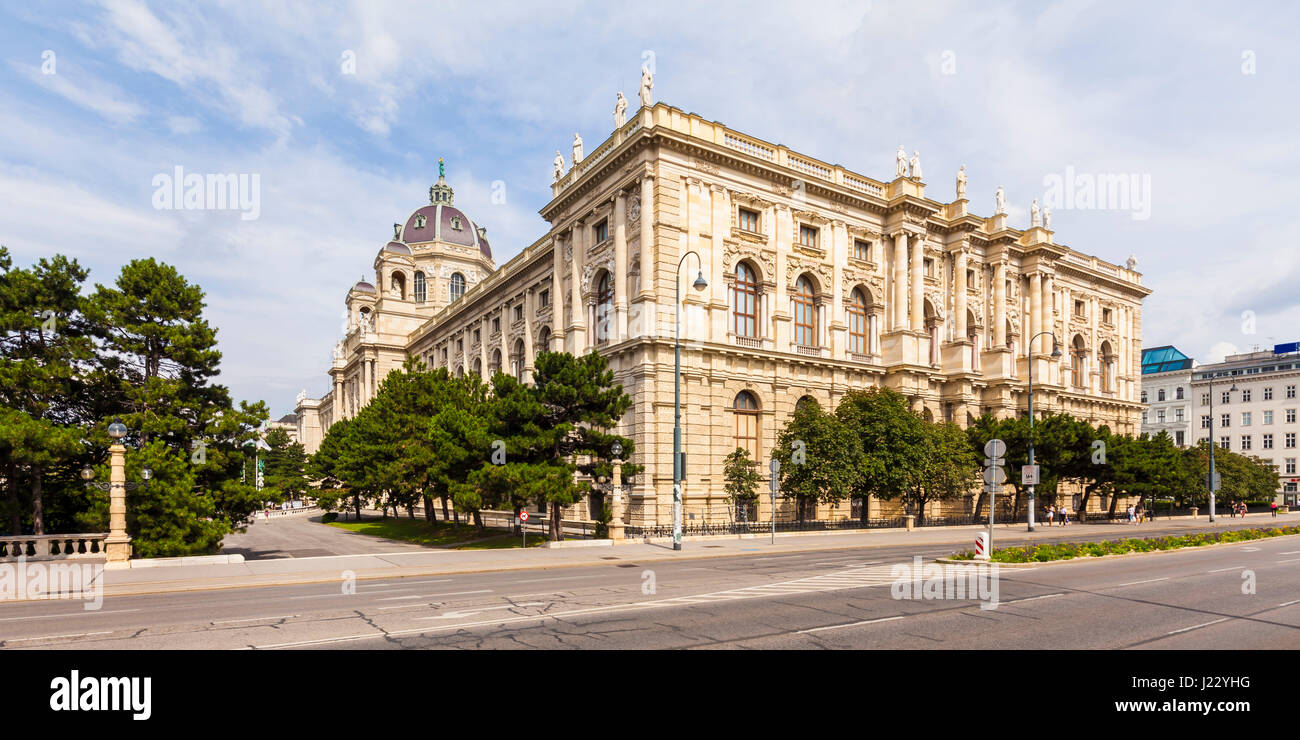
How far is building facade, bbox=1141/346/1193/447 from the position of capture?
98438 mm

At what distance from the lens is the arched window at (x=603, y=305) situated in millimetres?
42594

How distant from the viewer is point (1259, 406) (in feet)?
304

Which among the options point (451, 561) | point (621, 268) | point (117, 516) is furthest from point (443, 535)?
point (117, 516)

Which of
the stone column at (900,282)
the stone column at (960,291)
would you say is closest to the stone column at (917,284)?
the stone column at (900,282)

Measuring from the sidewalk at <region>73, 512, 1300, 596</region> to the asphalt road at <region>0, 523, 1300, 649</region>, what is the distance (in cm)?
140

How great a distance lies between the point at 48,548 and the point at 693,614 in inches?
813

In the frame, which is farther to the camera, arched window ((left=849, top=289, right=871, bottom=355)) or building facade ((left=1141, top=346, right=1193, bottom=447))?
building facade ((left=1141, top=346, right=1193, bottom=447))

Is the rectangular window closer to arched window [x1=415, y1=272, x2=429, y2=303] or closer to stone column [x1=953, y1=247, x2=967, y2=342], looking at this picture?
stone column [x1=953, y1=247, x2=967, y2=342]

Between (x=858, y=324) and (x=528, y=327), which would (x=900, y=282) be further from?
(x=528, y=327)

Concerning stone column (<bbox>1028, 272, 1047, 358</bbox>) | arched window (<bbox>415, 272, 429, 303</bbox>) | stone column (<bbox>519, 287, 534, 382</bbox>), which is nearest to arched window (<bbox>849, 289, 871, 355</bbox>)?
stone column (<bbox>1028, 272, 1047, 358</bbox>)

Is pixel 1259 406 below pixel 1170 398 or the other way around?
below

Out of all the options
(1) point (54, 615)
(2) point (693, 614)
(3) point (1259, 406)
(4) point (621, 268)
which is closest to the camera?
(2) point (693, 614)
